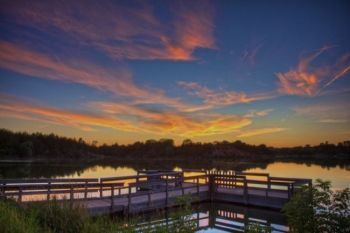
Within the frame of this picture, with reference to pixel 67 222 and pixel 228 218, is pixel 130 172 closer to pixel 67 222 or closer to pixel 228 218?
pixel 228 218

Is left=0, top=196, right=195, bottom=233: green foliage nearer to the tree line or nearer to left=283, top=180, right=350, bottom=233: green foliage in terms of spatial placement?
left=283, top=180, right=350, bottom=233: green foliage

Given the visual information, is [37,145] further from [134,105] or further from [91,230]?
[91,230]

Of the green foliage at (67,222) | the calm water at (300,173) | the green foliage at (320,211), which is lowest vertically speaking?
the calm water at (300,173)

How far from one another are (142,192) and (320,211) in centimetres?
1067

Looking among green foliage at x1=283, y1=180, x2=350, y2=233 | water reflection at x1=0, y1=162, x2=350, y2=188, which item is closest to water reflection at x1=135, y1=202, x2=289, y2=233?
green foliage at x1=283, y1=180, x2=350, y2=233

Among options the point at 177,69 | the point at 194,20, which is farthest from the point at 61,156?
the point at 194,20

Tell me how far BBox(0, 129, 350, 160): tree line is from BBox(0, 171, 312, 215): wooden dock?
83470 millimetres

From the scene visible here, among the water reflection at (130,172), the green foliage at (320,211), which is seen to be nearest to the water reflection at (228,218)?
the green foliage at (320,211)

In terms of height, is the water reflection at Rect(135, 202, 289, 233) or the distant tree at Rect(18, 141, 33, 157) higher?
the distant tree at Rect(18, 141, 33, 157)

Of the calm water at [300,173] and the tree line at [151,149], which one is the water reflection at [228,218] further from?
the tree line at [151,149]

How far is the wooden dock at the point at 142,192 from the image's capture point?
542 inches

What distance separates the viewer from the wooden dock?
13.8 metres

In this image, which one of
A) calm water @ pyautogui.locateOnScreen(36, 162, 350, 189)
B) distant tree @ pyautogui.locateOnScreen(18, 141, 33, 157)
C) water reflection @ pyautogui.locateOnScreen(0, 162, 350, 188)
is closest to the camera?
calm water @ pyautogui.locateOnScreen(36, 162, 350, 189)

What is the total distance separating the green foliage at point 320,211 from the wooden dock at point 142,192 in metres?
6.73
